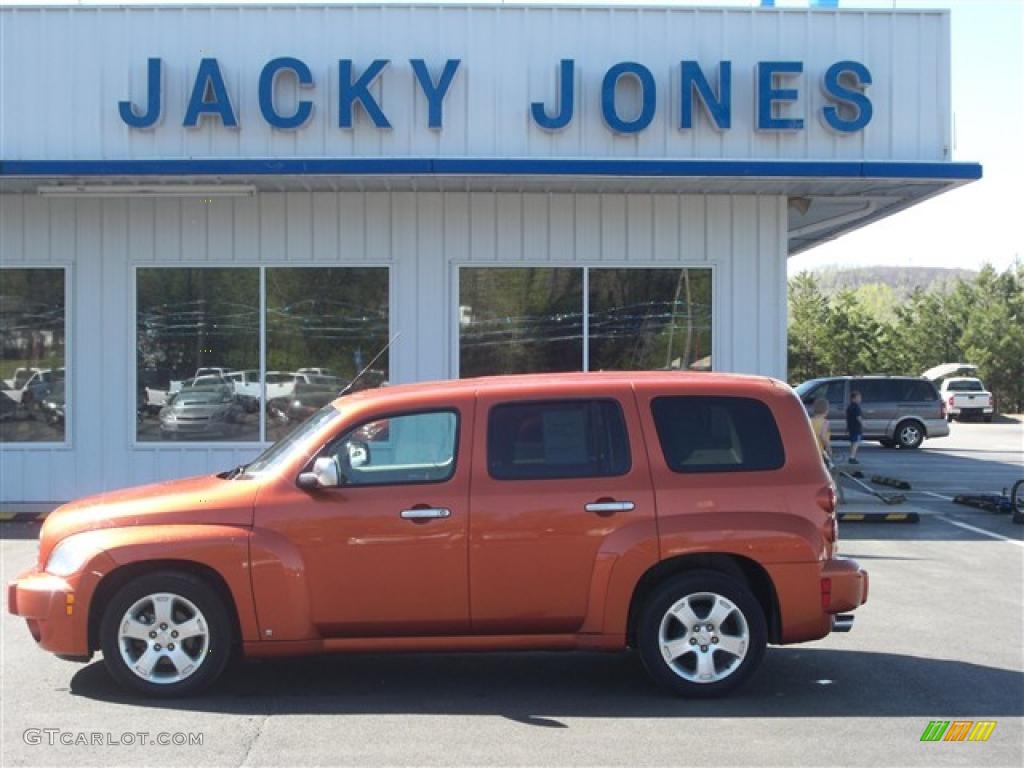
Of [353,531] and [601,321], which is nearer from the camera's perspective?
[353,531]

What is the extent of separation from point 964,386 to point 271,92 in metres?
36.1

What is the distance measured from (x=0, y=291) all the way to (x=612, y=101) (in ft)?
25.9

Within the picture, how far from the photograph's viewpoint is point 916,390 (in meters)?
29.3

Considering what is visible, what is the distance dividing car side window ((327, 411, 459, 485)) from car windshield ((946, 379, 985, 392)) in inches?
1603

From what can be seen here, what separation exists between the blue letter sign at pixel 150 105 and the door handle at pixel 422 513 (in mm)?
8898

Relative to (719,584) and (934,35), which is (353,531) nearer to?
(719,584)

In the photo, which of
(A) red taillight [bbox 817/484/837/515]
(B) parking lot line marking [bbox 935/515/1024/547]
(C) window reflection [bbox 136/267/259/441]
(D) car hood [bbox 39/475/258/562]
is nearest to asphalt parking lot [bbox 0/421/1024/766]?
(D) car hood [bbox 39/475/258/562]

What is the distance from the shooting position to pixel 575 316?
14406 millimetres

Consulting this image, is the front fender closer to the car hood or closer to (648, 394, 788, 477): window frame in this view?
the car hood

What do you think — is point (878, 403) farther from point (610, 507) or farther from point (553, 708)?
point (553, 708)

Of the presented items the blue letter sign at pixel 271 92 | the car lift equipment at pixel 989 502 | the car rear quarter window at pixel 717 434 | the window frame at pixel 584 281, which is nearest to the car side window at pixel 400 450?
the car rear quarter window at pixel 717 434

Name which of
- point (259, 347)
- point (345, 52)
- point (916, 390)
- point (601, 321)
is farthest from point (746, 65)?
point (916, 390)

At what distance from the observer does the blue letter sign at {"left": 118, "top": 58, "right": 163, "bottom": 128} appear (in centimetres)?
1380

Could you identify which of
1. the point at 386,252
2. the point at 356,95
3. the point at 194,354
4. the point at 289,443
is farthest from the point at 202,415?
the point at 289,443
